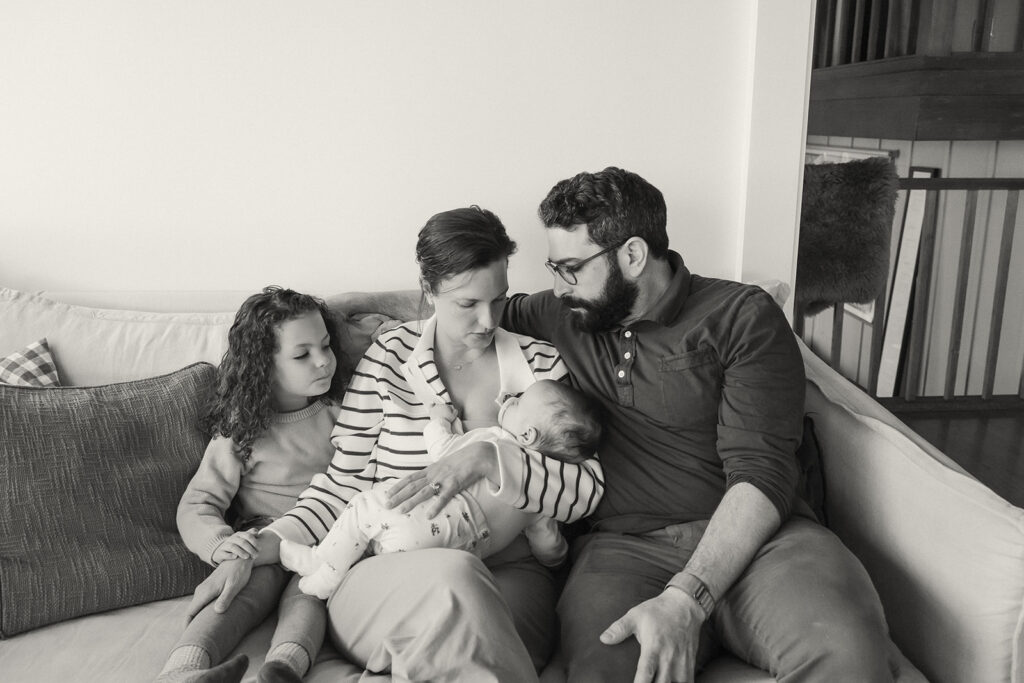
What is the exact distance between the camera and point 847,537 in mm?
1887

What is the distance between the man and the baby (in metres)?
0.13

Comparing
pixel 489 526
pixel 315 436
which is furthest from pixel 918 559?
pixel 315 436

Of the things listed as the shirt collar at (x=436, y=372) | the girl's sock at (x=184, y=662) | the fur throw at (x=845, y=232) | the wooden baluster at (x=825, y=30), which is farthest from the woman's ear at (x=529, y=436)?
the wooden baluster at (x=825, y=30)

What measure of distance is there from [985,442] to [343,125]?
114 inches

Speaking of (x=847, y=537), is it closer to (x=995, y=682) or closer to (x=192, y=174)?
(x=995, y=682)

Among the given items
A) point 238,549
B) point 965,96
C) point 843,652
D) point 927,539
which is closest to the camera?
point 843,652

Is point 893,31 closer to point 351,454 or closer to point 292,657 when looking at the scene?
point 351,454

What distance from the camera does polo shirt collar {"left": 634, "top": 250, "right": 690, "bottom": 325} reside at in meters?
1.86

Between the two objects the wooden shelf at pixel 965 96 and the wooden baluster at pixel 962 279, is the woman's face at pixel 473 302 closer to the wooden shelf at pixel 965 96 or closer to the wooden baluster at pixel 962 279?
the wooden baluster at pixel 962 279

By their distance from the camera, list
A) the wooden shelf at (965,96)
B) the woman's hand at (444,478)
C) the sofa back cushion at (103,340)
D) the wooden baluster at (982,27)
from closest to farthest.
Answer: the woman's hand at (444,478)
the sofa back cushion at (103,340)
the wooden shelf at (965,96)
the wooden baluster at (982,27)

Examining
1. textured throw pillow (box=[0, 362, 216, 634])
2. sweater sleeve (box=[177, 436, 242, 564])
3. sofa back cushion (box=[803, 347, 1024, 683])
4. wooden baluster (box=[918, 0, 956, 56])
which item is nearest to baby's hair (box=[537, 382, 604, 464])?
sofa back cushion (box=[803, 347, 1024, 683])

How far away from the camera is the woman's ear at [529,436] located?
179cm

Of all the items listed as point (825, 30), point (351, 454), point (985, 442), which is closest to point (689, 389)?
point (351, 454)

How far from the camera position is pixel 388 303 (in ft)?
7.22
